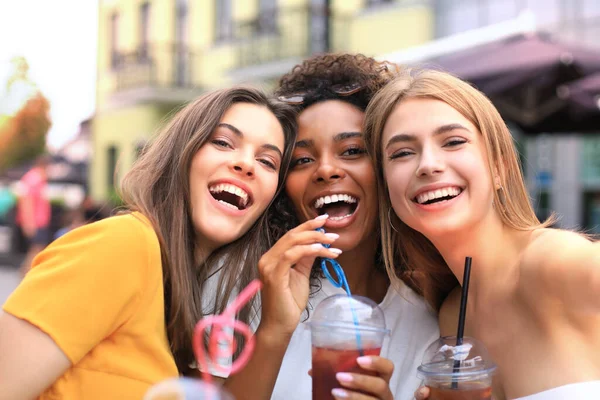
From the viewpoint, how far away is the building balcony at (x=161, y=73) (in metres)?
18.0

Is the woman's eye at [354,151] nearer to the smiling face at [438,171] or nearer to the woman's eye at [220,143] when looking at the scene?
the smiling face at [438,171]

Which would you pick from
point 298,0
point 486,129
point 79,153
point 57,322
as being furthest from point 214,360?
point 79,153

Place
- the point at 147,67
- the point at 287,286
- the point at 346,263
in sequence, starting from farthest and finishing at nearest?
the point at 147,67, the point at 346,263, the point at 287,286

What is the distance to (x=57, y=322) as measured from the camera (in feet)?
5.94

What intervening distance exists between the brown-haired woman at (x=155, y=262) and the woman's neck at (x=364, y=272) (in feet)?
1.27

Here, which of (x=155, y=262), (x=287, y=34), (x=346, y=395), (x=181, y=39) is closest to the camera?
(x=346, y=395)

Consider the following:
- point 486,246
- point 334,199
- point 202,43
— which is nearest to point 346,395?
point 486,246

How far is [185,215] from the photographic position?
91.0 inches

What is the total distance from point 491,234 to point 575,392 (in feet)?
1.84

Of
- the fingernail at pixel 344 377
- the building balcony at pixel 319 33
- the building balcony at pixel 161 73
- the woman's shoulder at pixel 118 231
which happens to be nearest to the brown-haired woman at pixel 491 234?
the fingernail at pixel 344 377

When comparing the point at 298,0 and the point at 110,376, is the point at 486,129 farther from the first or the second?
the point at 298,0

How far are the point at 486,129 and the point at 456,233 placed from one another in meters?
0.38

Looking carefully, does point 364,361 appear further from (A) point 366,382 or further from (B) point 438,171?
(B) point 438,171

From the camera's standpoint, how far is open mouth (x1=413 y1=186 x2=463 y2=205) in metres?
2.20
